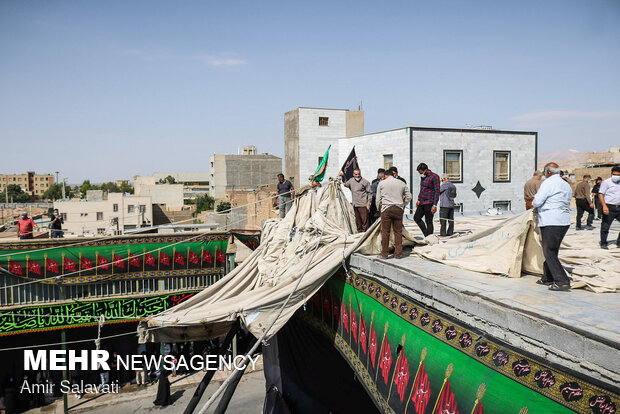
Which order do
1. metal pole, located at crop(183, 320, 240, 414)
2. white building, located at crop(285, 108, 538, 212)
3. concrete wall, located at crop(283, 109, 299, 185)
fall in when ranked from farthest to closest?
concrete wall, located at crop(283, 109, 299, 185)
white building, located at crop(285, 108, 538, 212)
metal pole, located at crop(183, 320, 240, 414)

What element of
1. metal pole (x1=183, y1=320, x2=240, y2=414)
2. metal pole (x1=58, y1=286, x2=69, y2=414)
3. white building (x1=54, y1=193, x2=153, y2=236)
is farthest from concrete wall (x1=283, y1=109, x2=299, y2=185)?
metal pole (x1=183, y1=320, x2=240, y2=414)

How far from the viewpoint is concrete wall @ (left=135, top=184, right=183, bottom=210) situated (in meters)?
71.7

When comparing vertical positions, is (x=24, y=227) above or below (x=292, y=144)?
below

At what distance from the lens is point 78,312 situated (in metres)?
13.6

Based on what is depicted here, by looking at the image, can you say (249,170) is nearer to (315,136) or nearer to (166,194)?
(166,194)

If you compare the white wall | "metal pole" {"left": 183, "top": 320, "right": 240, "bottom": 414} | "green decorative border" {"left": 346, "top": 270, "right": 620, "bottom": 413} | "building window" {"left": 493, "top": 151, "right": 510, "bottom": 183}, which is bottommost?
"metal pole" {"left": 183, "top": 320, "right": 240, "bottom": 414}

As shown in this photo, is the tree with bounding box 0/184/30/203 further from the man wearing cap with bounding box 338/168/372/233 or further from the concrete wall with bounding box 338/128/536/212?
the man wearing cap with bounding box 338/168/372/233

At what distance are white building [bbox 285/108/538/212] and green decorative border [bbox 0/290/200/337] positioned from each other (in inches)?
433

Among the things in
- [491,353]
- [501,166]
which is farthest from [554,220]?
[501,166]

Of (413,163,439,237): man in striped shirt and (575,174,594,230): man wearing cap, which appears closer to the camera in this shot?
(413,163,439,237): man in striped shirt

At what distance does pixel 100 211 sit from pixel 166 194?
27293mm

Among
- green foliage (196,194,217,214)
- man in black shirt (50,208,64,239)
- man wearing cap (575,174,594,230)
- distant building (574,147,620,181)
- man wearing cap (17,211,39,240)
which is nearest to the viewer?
man wearing cap (575,174,594,230)

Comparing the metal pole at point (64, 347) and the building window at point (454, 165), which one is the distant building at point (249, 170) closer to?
the building window at point (454, 165)

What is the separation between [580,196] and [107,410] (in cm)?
1432
